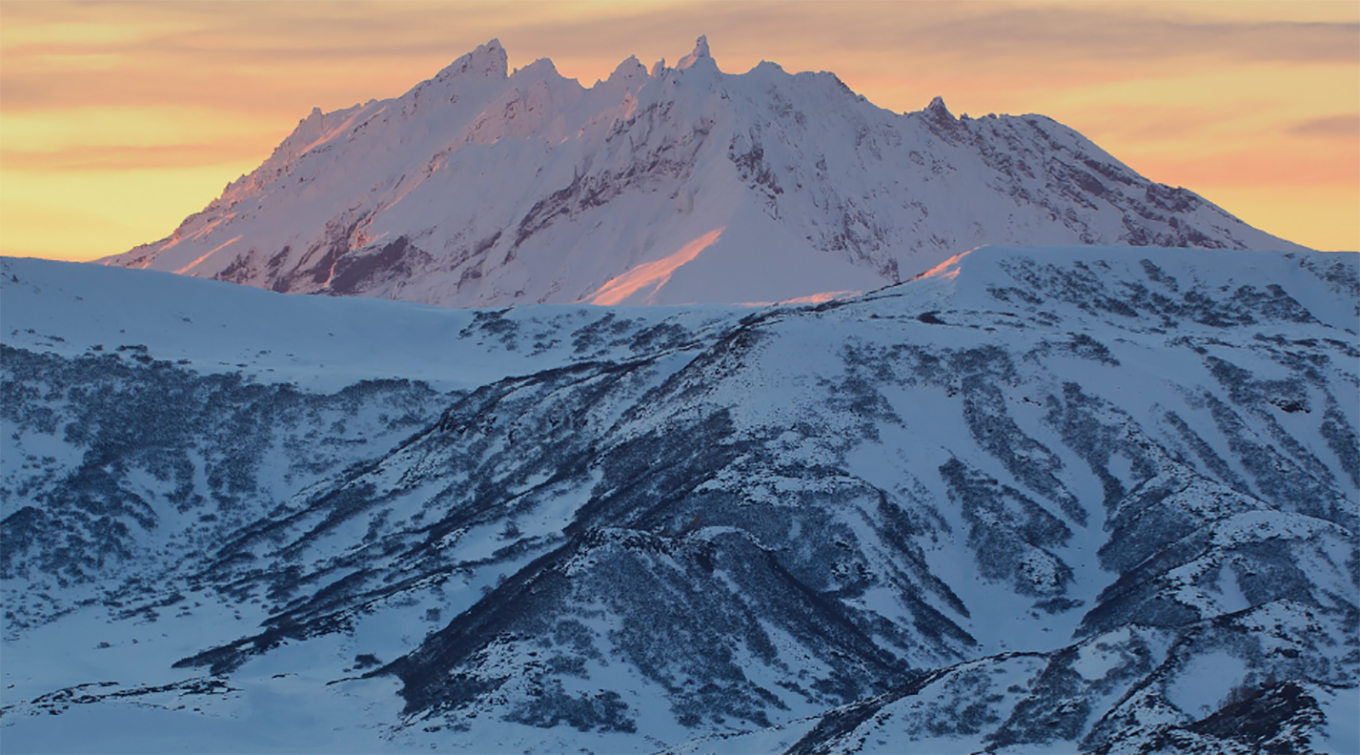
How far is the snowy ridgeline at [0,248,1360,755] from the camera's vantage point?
67.0m

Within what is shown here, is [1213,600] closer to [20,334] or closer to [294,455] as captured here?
[294,455]

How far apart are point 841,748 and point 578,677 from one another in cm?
1759

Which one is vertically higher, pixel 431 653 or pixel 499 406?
pixel 499 406

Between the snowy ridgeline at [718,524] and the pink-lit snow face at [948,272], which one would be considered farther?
the pink-lit snow face at [948,272]

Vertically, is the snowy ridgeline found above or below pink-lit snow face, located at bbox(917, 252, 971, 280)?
below

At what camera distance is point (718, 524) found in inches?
3450

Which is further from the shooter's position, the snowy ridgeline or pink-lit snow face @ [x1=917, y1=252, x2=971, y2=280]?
pink-lit snow face @ [x1=917, y1=252, x2=971, y2=280]

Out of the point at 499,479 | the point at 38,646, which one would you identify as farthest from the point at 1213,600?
the point at 38,646

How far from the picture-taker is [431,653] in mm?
79000

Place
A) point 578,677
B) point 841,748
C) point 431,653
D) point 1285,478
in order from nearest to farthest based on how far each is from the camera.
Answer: point 841,748, point 578,677, point 431,653, point 1285,478

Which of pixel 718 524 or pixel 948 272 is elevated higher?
pixel 948 272

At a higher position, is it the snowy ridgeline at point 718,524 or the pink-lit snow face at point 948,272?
the pink-lit snow face at point 948,272

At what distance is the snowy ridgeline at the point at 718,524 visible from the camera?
220ft

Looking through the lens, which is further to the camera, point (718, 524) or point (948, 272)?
point (948, 272)
